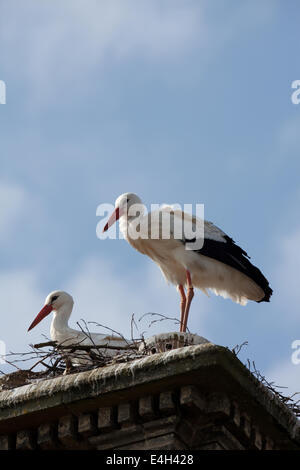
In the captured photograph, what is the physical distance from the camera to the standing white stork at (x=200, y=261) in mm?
14945

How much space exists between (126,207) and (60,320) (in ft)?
6.73

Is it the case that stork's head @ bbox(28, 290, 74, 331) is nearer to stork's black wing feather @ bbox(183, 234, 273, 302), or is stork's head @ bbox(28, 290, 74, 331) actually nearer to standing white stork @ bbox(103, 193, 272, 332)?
standing white stork @ bbox(103, 193, 272, 332)

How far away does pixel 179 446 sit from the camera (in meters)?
9.35

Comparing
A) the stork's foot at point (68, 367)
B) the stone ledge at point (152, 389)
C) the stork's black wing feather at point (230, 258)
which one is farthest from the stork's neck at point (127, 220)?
the stone ledge at point (152, 389)

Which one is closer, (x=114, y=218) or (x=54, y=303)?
(x=114, y=218)

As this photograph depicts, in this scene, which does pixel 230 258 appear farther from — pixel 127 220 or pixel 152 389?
pixel 152 389

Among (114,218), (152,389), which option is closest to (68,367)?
(152,389)

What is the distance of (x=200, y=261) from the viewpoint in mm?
15023

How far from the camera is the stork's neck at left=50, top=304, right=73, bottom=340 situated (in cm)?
1568

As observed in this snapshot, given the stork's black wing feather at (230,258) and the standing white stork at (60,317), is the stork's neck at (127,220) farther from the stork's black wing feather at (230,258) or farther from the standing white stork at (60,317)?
the standing white stork at (60,317)

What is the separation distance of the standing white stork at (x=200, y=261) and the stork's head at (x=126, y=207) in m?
0.01

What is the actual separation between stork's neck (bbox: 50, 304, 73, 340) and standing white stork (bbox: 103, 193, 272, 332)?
1.69m
